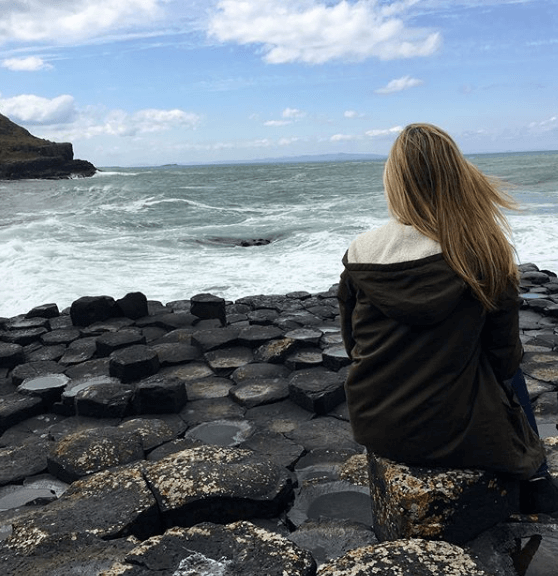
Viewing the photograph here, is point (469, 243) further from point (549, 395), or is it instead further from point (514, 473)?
point (549, 395)

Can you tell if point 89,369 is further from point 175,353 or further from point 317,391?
point 317,391

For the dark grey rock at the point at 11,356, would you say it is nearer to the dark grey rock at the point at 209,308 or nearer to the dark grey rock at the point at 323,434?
the dark grey rock at the point at 209,308

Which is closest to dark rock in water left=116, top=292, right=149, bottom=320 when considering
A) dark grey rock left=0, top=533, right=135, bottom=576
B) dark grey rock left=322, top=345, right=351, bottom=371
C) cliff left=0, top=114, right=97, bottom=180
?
dark grey rock left=322, top=345, right=351, bottom=371

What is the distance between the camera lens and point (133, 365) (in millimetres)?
5441

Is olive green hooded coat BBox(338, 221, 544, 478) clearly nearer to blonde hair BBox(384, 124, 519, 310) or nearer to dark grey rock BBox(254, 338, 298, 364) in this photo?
blonde hair BBox(384, 124, 519, 310)

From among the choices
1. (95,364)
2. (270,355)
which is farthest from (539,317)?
(95,364)

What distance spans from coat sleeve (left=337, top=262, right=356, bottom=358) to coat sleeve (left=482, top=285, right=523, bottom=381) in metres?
0.52

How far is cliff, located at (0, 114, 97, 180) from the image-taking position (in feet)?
230

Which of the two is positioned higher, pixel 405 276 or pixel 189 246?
pixel 405 276

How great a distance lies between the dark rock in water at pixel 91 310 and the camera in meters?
7.46

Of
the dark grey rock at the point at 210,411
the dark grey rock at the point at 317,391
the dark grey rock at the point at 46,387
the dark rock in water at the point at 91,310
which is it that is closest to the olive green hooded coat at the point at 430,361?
the dark grey rock at the point at 317,391

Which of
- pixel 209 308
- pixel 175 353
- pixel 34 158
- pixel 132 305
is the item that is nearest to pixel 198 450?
pixel 175 353

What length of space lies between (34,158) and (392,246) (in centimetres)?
7950

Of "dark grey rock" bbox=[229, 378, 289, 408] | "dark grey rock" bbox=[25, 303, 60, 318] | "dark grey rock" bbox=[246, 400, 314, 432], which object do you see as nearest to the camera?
"dark grey rock" bbox=[246, 400, 314, 432]
